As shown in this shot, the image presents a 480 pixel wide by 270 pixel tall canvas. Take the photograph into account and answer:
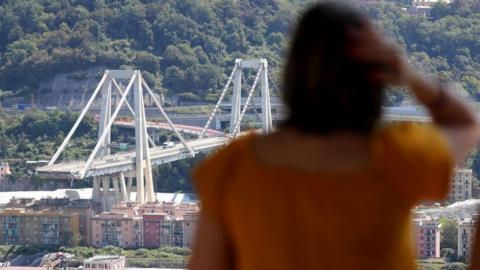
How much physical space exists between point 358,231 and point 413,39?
25144 millimetres

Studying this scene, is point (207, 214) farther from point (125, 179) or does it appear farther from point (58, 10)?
point (58, 10)

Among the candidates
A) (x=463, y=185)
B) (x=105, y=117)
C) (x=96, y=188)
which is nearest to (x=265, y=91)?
(x=105, y=117)

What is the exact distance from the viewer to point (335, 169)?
1.23 meters

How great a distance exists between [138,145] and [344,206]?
20.5 m

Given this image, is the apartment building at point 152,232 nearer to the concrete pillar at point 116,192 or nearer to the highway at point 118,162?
the highway at point 118,162

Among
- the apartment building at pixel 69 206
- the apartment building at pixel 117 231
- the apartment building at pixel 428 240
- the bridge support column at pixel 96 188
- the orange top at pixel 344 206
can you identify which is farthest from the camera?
the bridge support column at pixel 96 188

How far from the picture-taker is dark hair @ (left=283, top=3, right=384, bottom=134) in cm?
122

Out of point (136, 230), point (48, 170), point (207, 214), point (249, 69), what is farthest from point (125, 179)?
point (207, 214)

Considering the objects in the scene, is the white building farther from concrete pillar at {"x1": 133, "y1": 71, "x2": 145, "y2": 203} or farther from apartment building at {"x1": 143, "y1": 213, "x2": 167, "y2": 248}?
concrete pillar at {"x1": 133, "y1": 71, "x2": 145, "y2": 203}

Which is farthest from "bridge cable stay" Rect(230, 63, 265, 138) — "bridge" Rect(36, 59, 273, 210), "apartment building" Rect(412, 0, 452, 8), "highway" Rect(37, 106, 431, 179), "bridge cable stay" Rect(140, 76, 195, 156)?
→ "apartment building" Rect(412, 0, 452, 8)

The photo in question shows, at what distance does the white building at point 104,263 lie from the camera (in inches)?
648

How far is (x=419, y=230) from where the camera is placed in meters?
17.1

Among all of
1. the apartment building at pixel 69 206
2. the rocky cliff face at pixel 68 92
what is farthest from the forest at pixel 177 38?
the apartment building at pixel 69 206

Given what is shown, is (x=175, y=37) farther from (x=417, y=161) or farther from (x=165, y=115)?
(x=417, y=161)
